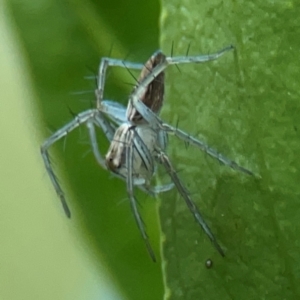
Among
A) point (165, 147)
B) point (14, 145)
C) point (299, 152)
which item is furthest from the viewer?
point (14, 145)

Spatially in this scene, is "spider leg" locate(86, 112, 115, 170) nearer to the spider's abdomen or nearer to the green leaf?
the spider's abdomen

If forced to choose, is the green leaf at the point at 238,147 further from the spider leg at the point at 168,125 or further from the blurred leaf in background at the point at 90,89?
the blurred leaf in background at the point at 90,89

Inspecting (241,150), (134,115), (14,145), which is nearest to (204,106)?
(241,150)

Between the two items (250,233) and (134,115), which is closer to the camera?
(250,233)

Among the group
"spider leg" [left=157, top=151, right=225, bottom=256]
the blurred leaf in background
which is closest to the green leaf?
"spider leg" [left=157, top=151, right=225, bottom=256]

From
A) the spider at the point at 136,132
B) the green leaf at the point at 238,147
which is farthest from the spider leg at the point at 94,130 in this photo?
the green leaf at the point at 238,147

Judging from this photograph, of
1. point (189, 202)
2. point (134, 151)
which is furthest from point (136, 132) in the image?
point (189, 202)

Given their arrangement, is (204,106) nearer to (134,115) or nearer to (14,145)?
(134,115)

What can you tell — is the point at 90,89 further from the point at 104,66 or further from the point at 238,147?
the point at 238,147
